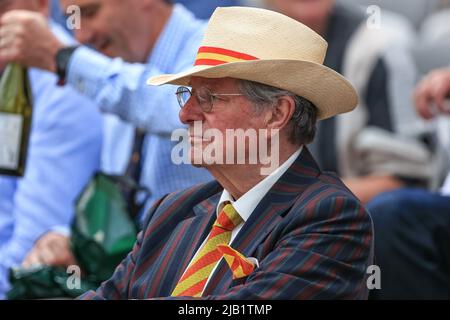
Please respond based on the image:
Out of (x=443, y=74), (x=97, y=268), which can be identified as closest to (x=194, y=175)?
(x=97, y=268)

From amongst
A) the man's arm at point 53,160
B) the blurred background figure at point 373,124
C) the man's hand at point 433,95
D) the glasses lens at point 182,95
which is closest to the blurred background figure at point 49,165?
the man's arm at point 53,160

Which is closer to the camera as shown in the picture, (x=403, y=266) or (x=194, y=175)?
(x=194, y=175)

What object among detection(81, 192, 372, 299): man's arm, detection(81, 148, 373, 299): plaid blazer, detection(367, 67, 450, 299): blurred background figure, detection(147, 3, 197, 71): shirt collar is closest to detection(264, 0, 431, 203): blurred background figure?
detection(367, 67, 450, 299): blurred background figure

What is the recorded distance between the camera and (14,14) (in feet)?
13.9

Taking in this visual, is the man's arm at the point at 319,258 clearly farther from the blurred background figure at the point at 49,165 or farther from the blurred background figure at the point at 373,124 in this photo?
the blurred background figure at the point at 373,124

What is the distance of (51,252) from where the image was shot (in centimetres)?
450

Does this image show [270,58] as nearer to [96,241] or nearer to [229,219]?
[229,219]

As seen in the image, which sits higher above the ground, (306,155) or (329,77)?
(329,77)

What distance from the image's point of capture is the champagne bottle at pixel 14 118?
15.1ft

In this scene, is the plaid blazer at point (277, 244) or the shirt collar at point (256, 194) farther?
the shirt collar at point (256, 194)

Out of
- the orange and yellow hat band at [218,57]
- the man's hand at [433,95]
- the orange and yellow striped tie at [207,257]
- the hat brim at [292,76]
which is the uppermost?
the orange and yellow hat band at [218,57]

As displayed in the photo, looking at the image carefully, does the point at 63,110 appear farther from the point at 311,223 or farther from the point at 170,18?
the point at 311,223

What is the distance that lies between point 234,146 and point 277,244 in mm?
302

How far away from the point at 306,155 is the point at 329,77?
224mm
